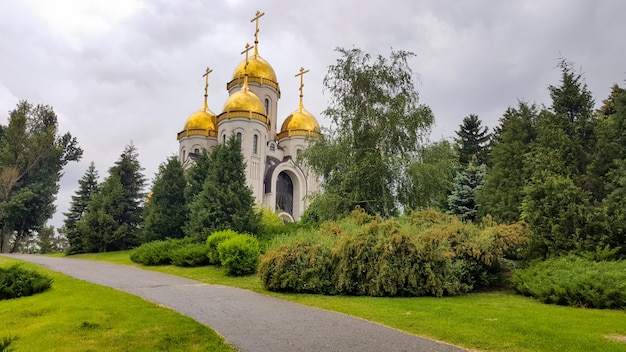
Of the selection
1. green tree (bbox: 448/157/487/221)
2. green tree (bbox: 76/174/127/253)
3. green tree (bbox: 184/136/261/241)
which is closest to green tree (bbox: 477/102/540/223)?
green tree (bbox: 448/157/487/221)

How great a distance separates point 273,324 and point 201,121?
37030 millimetres

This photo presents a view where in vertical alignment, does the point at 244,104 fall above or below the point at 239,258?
above

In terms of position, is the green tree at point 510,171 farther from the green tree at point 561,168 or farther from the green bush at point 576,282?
the green bush at point 576,282

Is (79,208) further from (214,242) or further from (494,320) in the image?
(494,320)

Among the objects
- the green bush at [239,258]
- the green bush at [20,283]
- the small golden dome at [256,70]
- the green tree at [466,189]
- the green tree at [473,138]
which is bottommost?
the green bush at [20,283]

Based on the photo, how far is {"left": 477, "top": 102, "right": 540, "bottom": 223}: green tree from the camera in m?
23.0

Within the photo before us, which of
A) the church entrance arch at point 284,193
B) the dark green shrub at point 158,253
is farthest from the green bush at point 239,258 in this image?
the church entrance arch at point 284,193

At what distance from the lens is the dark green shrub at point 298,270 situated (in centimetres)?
1076

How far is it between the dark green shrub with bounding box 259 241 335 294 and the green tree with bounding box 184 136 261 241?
8722 millimetres

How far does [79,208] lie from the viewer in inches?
1221

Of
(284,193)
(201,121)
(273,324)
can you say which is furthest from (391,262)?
(201,121)

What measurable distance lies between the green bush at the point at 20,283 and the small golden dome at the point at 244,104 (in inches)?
1085

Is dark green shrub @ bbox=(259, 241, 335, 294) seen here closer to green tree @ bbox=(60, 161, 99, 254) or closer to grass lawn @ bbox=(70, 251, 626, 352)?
grass lawn @ bbox=(70, 251, 626, 352)

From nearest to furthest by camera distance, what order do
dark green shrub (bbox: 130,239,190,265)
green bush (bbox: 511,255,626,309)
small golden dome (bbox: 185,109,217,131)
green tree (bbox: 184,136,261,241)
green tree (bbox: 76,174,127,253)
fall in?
green bush (bbox: 511,255,626,309) < dark green shrub (bbox: 130,239,190,265) < green tree (bbox: 184,136,261,241) < green tree (bbox: 76,174,127,253) < small golden dome (bbox: 185,109,217,131)
